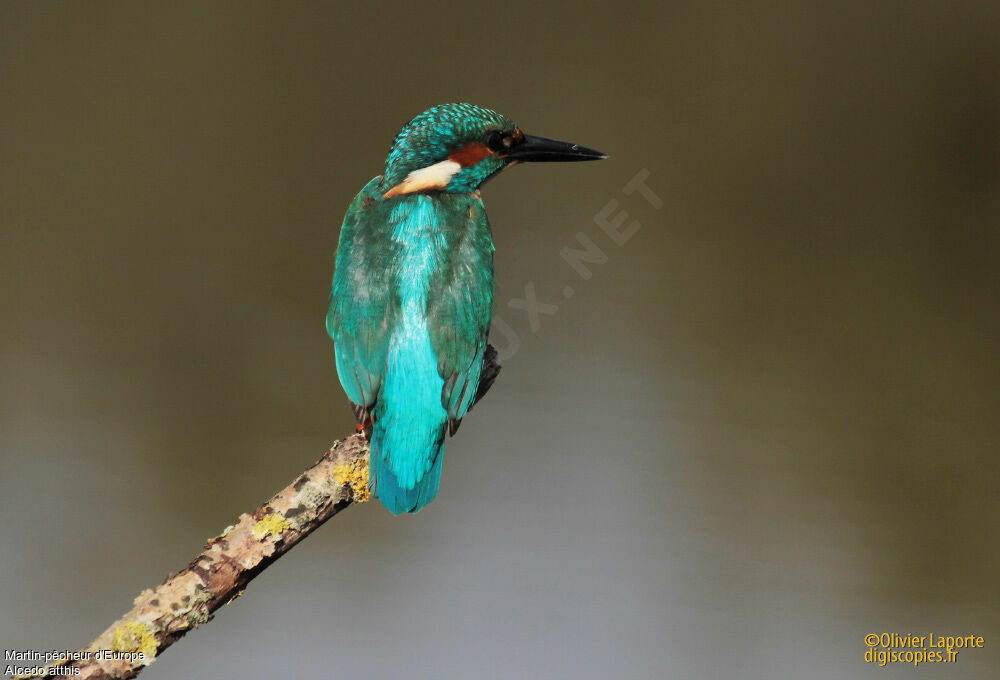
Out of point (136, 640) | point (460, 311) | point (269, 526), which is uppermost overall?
point (460, 311)

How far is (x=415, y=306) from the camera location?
7.87 ft

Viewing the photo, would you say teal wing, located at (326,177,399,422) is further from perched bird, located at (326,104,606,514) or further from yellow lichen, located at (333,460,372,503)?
yellow lichen, located at (333,460,372,503)

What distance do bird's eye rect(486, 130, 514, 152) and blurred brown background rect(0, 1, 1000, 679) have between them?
190 cm

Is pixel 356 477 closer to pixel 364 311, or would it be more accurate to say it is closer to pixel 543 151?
pixel 364 311

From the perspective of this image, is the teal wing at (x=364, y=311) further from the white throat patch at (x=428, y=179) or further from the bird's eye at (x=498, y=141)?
the bird's eye at (x=498, y=141)

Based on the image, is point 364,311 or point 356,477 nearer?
point 356,477

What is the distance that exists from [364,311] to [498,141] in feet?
2.00

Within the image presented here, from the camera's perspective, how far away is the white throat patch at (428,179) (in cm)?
264

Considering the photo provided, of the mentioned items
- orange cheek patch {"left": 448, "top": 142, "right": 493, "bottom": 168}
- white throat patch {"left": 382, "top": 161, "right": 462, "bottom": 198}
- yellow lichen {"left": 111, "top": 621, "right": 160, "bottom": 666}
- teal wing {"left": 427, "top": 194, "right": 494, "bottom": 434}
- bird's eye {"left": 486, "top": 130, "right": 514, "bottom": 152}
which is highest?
bird's eye {"left": 486, "top": 130, "right": 514, "bottom": 152}

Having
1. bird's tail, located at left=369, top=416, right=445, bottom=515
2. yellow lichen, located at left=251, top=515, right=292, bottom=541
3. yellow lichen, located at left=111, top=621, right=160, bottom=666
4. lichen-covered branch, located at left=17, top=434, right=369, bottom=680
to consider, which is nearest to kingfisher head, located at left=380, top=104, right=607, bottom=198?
bird's tail, located at left=369, top=416, right=445, bottom=515

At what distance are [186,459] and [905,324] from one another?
121 inches

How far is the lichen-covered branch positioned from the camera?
1.78 m

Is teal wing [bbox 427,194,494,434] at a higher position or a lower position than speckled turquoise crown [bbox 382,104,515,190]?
lower

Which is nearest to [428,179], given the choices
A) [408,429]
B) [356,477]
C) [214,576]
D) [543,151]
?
[543,151]
